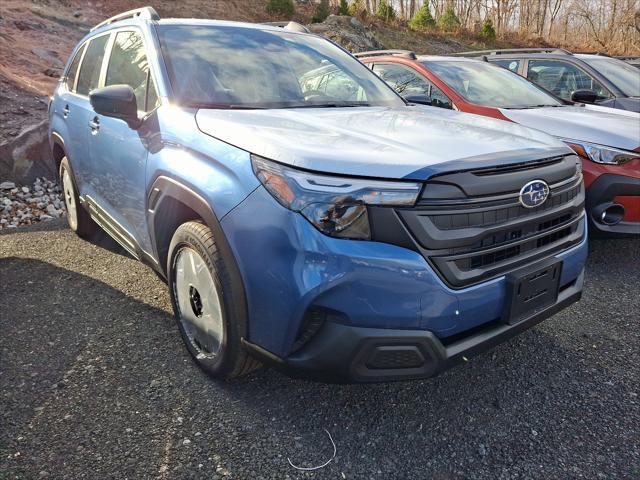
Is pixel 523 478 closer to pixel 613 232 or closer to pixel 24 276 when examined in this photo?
pixel 613 232

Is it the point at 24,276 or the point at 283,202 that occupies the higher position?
the point at 283,202

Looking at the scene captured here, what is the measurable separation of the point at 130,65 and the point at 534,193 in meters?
2.40

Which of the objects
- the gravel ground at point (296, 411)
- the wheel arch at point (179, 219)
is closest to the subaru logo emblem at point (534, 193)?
the gravel ground at point (296, 411)

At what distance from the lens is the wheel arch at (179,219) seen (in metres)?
1.92

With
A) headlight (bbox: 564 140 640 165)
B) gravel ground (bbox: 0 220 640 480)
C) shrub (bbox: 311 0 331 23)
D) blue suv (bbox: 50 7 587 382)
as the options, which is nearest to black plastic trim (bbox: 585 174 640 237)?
headlight (bbox: 564 140 640 165)

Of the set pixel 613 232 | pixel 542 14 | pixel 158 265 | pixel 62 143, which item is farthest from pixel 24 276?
pixel 542 14

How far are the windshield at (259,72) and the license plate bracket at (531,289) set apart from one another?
1.43 metres

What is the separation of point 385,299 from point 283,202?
19.2 inches

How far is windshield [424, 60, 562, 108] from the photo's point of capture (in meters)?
4.69

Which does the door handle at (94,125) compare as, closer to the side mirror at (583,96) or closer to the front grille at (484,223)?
the front grille at (484,223)

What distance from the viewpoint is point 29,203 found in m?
5.36

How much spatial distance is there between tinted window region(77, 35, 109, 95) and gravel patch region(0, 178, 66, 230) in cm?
156

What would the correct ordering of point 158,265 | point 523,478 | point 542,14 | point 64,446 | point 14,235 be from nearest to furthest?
point 523,478, point 64,446, point 158,265, point 14,235, point 542,14

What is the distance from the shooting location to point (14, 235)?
453 centimetres
